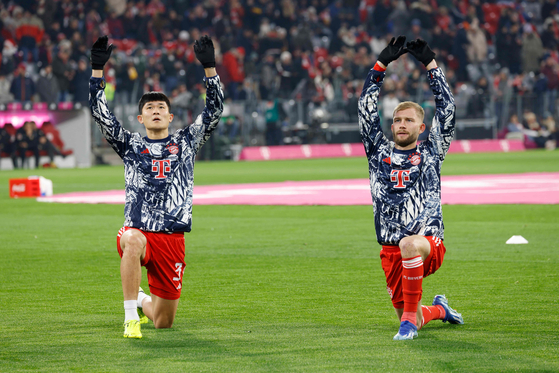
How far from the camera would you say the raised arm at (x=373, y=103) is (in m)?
6.64

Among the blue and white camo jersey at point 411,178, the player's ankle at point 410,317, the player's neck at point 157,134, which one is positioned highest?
the player's neck at point 157,134

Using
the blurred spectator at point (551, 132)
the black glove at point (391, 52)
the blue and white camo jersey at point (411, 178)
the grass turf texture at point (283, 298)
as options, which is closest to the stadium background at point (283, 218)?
the grass turf texture at point (283, 298)

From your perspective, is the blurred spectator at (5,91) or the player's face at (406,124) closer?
the player's face at (406,124)

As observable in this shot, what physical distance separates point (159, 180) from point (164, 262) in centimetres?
60

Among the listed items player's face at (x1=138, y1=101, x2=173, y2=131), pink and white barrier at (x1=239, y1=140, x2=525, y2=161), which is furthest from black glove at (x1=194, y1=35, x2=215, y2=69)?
pink and white barrier at (x1=239, y1=140, x2=525, y2=161)

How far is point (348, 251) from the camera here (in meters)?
11.1

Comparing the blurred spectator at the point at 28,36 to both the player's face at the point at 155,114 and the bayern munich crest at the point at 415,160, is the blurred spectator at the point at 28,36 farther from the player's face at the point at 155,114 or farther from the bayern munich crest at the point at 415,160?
the bayern munich crest at the point at 415,160

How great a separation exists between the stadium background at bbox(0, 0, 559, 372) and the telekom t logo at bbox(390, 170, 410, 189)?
103cm

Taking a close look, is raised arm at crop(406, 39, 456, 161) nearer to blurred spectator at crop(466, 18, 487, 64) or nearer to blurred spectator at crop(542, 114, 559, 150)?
blurred spectator at crop(542, 114, 559, 150)

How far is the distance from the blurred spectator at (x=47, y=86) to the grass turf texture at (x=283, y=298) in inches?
633

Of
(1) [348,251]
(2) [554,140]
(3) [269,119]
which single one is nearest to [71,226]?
(1) [348,251]

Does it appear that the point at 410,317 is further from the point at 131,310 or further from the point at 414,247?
the point at 131,310

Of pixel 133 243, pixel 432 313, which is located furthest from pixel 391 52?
pixel 133 243

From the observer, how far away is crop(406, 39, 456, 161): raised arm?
21.5 feet
